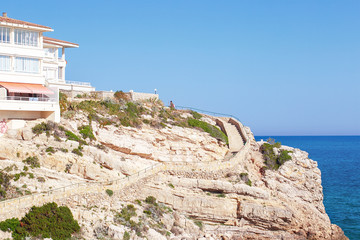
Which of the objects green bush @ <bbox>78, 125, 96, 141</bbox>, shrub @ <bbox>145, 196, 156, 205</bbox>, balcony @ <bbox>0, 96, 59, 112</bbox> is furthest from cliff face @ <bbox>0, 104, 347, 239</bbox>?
balcony @ <bbox>0, 96, 59, 112</bbox>

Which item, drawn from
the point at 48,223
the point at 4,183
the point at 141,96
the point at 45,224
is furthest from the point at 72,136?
the point at 141,96

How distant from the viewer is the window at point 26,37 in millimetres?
41344

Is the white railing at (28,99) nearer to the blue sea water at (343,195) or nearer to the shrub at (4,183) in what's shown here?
the shrub at (4,183)

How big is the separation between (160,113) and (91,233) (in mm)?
20994

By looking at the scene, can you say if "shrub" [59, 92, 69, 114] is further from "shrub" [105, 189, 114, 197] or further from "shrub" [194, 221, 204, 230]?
"shrub" [194, 221, 204, 230]

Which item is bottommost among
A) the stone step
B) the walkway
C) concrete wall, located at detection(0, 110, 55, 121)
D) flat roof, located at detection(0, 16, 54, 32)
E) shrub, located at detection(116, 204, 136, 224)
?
shrub, located at detection(116, 204, 136, 224)

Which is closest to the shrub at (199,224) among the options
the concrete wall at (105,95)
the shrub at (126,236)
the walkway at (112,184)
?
the walkway at (112,184)

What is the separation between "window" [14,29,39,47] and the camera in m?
41.3

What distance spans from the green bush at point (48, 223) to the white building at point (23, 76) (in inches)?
415

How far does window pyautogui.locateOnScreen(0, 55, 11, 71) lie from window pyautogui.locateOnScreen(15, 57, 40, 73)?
626 millimetres

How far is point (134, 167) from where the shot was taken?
1631 inches

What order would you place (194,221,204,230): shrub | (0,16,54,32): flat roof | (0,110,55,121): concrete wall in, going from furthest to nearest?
(194,221,204,230): shrub → (0,16,54,32): flat roof → (0,110,55,121): concrete wall

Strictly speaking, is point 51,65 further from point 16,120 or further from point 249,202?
point 249,202

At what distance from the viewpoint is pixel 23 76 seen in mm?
41844
